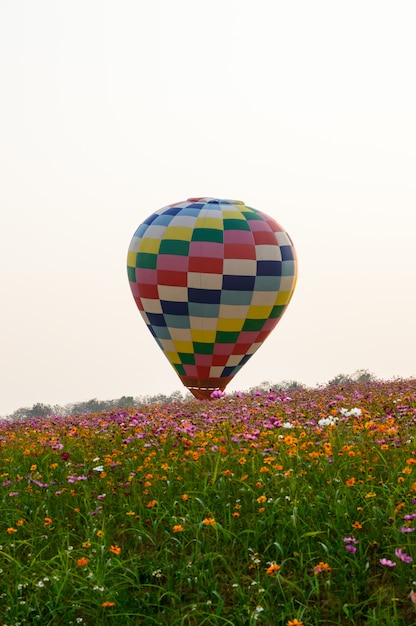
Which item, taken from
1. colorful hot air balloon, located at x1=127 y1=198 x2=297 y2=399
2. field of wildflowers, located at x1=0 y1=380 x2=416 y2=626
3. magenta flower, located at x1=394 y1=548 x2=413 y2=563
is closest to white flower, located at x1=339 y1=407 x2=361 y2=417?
field of wildflowers, located at x1=0 y1=380 x2=416 y2=626

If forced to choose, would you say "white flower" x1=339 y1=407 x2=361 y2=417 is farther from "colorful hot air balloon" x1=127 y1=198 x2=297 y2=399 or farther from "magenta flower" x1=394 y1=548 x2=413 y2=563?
"colorful hot air balloon" x1=127 y1=198 x2=297 y2=399

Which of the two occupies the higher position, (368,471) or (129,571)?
(368,471)

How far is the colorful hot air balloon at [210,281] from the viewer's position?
76.8ft

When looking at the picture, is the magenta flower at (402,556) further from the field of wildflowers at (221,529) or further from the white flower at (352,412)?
the white flower at (352,412)

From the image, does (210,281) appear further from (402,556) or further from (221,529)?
(402,556)

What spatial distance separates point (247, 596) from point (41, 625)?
6.90 feet

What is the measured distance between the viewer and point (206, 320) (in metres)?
23.8

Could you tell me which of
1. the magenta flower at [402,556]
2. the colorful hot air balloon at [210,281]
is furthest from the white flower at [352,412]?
the colorful hot air balloon at [210,281]

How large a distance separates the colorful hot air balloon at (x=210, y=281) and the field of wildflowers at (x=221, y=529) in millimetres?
11679

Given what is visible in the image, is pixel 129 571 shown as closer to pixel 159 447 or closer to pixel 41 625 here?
pixel 41 625

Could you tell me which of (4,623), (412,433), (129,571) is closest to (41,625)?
(4,623)

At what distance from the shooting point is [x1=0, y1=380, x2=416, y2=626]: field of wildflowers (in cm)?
726

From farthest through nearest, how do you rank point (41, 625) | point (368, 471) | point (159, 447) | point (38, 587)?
point (159, 447)
point (368, 471)
point (38, 587)
point (41, 625)

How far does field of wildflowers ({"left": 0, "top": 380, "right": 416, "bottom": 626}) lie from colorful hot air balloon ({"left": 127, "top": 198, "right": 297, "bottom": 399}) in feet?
38.3
